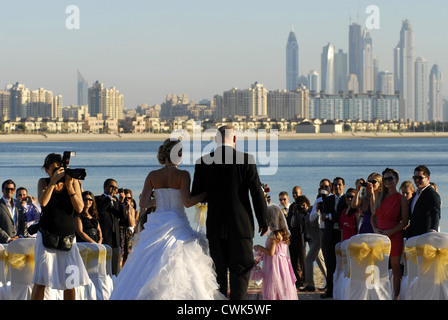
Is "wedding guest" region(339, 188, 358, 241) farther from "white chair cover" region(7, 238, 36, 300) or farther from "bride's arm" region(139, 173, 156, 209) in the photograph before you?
"white chair cover" region(7, 238, 36, 300)

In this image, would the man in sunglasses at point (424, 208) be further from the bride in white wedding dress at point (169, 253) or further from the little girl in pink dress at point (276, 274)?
the bride in white wedding dress at point (169, 253)

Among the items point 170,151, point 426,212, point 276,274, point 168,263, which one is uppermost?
point 170,151

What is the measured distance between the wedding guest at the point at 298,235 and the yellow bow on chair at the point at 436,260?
2989mm

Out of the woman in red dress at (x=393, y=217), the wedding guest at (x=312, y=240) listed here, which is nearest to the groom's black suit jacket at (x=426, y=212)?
the woman in red dress at (x=393, y=217)

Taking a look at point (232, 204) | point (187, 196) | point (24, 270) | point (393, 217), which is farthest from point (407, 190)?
point (24, 270)

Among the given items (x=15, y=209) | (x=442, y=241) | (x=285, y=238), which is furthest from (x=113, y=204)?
(x=442, y=241)

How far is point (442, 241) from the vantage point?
7.58 m

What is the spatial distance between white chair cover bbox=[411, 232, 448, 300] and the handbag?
124 inches

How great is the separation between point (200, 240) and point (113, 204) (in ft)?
11.4

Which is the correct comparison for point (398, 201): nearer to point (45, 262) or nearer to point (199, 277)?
point (199, 277)

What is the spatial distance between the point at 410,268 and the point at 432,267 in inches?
11.4

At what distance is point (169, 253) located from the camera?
665cm

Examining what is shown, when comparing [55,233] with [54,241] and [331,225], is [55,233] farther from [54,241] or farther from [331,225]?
[331,225]

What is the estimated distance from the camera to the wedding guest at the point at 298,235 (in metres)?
10.7
